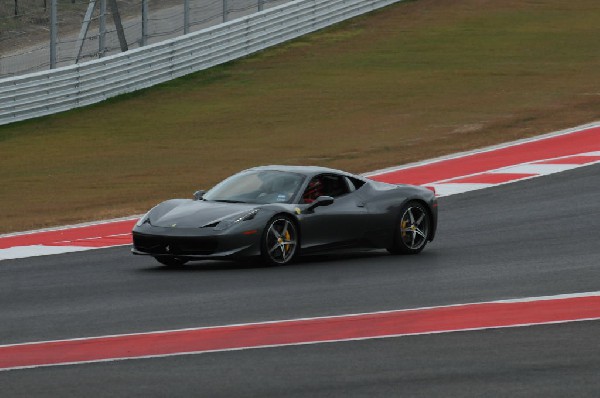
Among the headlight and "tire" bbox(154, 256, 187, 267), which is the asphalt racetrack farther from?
the headlight

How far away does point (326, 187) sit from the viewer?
16.0 m

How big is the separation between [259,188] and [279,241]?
0.89 meters

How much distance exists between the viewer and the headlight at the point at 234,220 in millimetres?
14742

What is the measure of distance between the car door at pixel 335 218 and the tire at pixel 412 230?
1.48 feet

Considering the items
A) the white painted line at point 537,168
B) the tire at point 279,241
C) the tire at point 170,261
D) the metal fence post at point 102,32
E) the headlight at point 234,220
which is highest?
the metal fence post at point 102,32

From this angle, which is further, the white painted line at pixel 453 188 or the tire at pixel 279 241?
the white painted line at pixel 453 188

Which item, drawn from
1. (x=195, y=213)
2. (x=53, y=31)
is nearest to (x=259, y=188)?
(x=195, y=213)

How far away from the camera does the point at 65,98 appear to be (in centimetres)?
3319

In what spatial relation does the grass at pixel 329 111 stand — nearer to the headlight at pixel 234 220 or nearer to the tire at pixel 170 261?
the tire at pixel 170 261

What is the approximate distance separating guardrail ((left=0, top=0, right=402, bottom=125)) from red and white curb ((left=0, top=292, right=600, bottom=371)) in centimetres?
2105

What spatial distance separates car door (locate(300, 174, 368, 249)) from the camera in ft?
50.3

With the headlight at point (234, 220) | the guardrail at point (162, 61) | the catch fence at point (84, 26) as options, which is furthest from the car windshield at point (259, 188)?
the guardrail at point (162, 61)

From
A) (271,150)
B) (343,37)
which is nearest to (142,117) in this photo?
(271,150)

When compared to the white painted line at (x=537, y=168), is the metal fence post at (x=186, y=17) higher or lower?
higher
